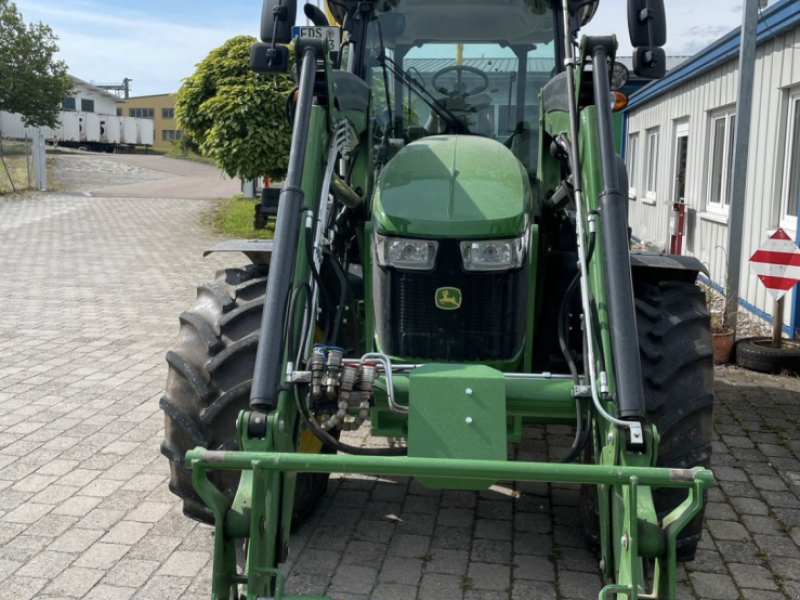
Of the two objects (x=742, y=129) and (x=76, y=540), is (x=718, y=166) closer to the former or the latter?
(x=742, y=129)

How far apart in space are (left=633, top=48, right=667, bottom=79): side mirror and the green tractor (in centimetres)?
1

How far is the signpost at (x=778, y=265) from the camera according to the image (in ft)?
24.0

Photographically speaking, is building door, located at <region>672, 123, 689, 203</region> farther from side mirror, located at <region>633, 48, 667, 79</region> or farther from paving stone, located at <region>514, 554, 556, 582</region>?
paving stone, located at <region>514, 554, 556, 582</region>

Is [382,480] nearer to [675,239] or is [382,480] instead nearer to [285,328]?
[285,328]

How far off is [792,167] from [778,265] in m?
1.80

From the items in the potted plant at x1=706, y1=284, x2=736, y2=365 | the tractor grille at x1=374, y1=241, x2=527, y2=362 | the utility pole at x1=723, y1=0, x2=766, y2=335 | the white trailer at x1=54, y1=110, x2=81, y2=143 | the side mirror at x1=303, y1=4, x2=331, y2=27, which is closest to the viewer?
the tractor grille at x1=374, y1=241, x2=527, y2=362

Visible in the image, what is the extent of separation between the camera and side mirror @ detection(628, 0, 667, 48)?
367 centimetres

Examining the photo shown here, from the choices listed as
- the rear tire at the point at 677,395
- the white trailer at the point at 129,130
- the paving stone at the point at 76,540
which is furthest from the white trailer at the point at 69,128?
the rear tire at the point at 677,395

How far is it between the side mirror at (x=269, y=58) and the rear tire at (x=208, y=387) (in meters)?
1.01

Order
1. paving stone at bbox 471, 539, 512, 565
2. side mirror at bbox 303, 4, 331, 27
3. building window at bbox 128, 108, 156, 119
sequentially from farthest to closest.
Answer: building window at bbox 128, 108, 156, 119
side mirror at bbox 303, 4, 331, 27
paving stone at bbox 471, 539, 512, 565

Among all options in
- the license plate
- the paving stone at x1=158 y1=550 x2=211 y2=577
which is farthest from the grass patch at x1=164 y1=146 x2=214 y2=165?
the paving stone at x1=158 y1=550 x2=211 y2=577

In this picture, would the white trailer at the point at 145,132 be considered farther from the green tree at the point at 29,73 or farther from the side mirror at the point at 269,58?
the side mirror at the point at 269,58

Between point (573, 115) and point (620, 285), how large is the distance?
35.0 inches

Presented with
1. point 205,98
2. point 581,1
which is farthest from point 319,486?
point 205,98
